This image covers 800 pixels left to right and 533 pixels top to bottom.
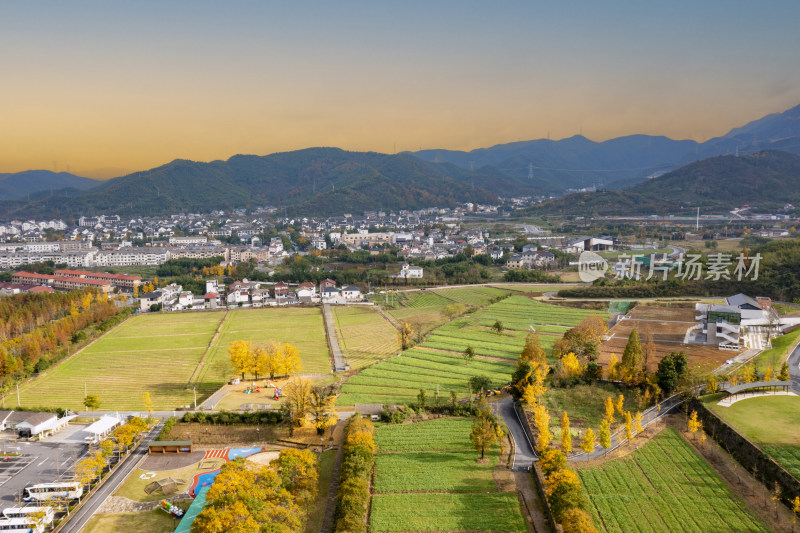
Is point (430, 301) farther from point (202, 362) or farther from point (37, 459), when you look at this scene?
point (37, 459)

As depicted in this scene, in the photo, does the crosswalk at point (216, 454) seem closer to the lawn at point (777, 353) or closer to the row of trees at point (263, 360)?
the row of trees at point (263, 360)

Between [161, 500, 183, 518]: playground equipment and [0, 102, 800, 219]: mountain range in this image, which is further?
[0, 102, 800, 219]: mountain range

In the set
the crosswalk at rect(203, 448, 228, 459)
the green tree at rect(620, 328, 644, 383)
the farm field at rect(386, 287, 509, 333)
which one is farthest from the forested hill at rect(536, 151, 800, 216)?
the crosswalk at rect(203, 448, 228, 459)

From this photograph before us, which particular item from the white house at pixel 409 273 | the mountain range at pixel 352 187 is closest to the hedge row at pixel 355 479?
→ the white house at pixel 409 273

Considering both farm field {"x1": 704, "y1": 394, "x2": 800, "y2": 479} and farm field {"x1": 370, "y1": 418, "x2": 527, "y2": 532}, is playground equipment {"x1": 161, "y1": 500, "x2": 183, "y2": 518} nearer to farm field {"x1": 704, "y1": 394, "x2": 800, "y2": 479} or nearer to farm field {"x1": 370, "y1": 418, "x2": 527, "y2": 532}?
farm field {"x1": 370, "y1": 418, "x2": 527, "y2": 532}

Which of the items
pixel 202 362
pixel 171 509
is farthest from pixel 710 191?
pixel 171 509

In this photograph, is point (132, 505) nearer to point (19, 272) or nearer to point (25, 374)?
point (25, 374)

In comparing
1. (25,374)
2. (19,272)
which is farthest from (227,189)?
(25,374)
